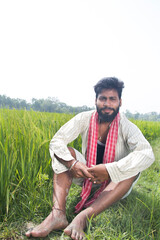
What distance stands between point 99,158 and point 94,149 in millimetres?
169

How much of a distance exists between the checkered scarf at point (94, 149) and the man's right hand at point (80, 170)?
9.9 inches

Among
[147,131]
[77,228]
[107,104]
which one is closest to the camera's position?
[77,228]

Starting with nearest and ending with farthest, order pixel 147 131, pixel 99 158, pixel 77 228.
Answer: pixel 77 228 → pixel 99 158 → pixel 147 131

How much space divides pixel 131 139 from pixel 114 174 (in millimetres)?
362

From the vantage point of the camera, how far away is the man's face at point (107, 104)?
204 cm

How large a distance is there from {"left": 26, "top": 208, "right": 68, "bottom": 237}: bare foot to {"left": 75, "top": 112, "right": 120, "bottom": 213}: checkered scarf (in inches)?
11.7

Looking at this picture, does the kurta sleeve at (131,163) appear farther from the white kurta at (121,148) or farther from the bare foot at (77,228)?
the bare foot at (77,228)

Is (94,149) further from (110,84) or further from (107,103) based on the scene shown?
(110,84)

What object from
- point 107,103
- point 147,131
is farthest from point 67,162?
point 147,131

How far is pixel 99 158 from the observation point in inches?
87.4

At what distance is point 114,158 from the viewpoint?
6.89 ft

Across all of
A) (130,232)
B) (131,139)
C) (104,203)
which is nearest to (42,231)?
(104,203)

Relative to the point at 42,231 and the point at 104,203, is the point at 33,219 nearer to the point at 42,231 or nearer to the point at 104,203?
the point at 42,231

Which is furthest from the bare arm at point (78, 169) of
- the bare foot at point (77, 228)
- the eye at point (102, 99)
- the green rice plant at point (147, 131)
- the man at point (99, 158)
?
the green rice plant at point (147, 131)
